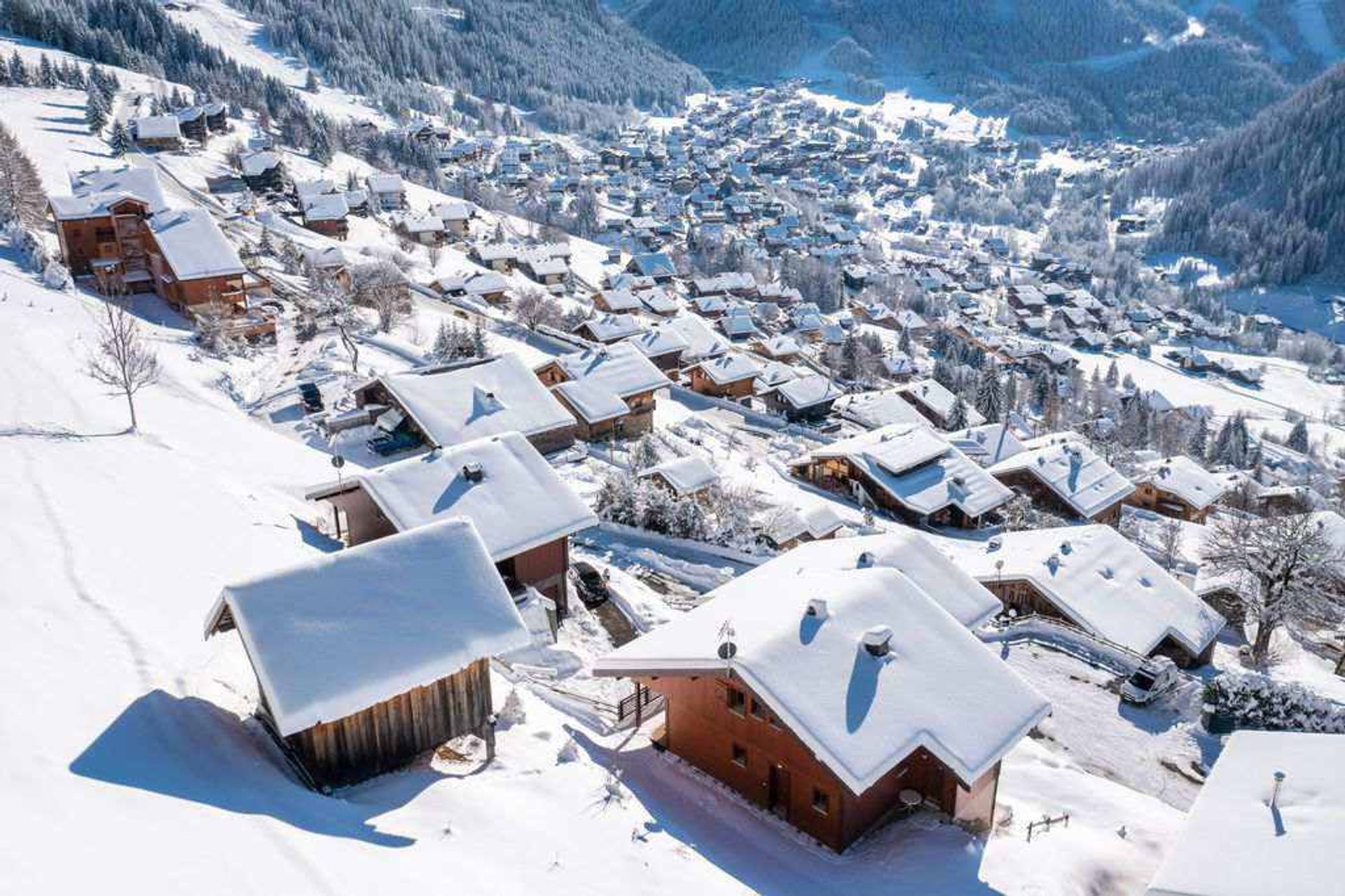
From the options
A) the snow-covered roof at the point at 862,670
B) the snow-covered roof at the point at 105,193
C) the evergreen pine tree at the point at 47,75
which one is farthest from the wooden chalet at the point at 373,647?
the evergreen pine tree at the point at 47,75

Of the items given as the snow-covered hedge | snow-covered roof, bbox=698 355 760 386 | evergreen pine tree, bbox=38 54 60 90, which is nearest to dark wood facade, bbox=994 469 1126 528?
snow-covered roof, bbox=698 355 760 386

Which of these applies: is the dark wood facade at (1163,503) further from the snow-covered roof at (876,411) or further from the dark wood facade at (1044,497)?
the snow-covered roof at (876,411)

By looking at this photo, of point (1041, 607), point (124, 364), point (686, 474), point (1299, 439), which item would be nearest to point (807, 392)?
point (686, 474)

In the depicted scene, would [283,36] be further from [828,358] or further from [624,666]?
[624,666]

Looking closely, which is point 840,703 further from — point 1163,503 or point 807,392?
point 1163,503

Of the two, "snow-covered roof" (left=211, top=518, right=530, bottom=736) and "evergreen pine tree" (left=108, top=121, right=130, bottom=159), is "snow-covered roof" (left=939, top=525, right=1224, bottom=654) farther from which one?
"evergreen pine tree" (left=108, top=121, right=130, bottom=159)

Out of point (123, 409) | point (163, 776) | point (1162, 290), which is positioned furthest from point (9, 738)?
point (1162, 290)
